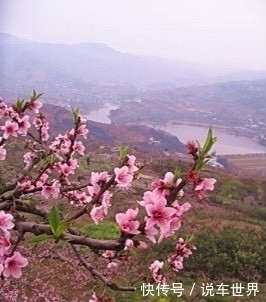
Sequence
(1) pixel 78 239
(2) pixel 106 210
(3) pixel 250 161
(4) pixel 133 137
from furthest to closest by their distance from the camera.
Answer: (3) pixel 250 161 → (4) pixel 133 137 → (2) pixel 106 210 → (1) pixel 78 239

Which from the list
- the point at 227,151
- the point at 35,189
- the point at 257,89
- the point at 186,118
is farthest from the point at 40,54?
the point at 35,189

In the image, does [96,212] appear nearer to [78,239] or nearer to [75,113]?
[78,239]

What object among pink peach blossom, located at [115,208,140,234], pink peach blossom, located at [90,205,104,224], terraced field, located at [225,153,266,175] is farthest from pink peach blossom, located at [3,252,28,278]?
terraced field, located at [225,153,266,175]

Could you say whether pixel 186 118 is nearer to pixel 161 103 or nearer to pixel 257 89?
pixel 161 103

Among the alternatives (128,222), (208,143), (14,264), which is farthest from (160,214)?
(14,264)

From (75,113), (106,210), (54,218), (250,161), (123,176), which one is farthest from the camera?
(250,161)

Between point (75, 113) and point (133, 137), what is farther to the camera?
point (133, 137)

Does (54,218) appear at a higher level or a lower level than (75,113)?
lower

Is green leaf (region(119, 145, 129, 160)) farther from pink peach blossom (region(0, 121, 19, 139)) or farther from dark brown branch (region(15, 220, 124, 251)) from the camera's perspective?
pink peach blossom (region(0, 121, 19, 139))

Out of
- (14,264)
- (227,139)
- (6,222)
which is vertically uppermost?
(6,222)
